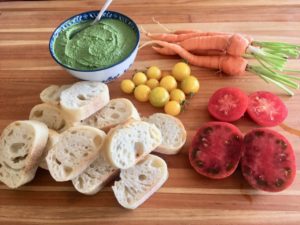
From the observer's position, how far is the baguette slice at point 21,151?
1.29 meters

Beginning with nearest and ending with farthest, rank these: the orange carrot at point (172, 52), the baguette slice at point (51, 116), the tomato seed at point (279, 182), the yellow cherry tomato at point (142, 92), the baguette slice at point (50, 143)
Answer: the tomato seed at point (279, 182) < the baguette slice at point (50, 143) < the baguette slice at point (51, 116) < the yellow cherry tomato at point (142, 92) < the orange carrot at point (172, 52)

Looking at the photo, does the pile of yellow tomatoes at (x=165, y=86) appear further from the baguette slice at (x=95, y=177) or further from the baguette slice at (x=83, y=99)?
the baguette slice at (x=95, y=177)

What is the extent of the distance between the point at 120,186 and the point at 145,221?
15 cm

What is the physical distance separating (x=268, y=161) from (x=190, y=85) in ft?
1.58

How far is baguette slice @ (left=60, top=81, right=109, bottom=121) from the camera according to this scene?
1367 millimetres

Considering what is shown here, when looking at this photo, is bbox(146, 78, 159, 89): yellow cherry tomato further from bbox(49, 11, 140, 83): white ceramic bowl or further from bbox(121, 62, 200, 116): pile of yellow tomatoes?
bbox(49, 11, 140, 83): white ceramic bowl

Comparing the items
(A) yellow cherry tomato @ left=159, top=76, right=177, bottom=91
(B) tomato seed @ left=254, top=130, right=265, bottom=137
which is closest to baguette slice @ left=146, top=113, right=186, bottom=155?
(A) yellow cherry tomato @ left=159, top=76, right=177, bottom=91

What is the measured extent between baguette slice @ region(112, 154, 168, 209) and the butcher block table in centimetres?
4

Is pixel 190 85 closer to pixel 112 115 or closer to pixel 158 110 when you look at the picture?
pixel 158 110

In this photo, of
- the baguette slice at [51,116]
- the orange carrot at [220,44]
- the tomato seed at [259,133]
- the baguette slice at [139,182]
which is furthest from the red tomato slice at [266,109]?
the baguette slice at [51,116]

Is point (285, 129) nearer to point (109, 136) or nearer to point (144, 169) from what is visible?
point (144, 169)

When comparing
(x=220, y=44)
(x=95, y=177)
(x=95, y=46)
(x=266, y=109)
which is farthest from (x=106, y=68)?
(x=266, y=109)

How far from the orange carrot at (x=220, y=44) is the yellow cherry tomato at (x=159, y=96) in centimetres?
33

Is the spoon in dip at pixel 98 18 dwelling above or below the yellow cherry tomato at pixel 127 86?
above
